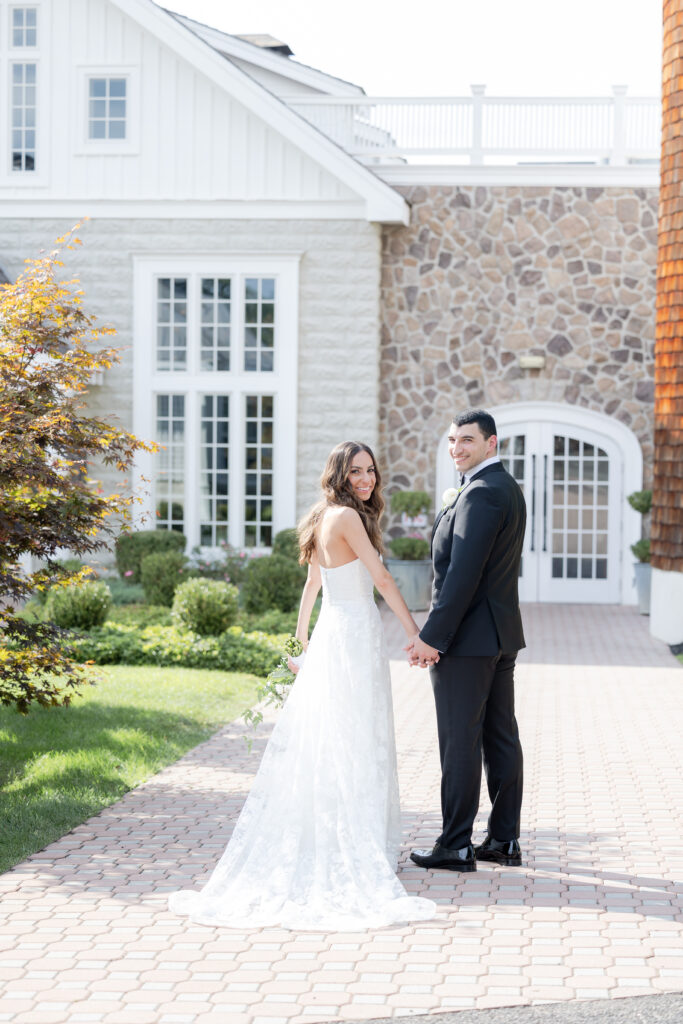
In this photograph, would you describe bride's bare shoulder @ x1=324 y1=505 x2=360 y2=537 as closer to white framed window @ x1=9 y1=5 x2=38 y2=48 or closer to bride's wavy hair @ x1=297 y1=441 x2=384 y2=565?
bride's wavy hair @ x1=297 y1=441 x2=384 y2=565

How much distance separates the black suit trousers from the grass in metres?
1.92

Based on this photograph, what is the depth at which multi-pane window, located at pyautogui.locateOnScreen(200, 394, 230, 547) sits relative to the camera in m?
16.5

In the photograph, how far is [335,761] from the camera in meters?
5.38

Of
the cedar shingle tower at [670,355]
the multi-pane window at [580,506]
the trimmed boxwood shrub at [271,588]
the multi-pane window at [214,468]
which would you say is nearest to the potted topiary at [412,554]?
the multi-pane window at [580,506]

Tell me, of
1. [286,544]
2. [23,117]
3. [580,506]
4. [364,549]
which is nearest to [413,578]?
[286,544]

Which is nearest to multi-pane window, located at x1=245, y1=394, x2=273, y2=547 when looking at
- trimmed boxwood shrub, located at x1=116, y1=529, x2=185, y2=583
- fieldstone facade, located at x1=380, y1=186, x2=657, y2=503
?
trimmed boxwood shrub, located at x1=116, y1=529, x2=185, y2=583

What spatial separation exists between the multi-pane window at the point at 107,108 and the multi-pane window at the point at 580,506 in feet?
22.7

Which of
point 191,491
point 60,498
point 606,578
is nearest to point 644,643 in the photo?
point 606,578

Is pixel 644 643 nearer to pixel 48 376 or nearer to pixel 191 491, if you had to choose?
pixel 191 491

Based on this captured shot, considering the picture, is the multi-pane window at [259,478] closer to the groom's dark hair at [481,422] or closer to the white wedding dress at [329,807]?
the white wedding dress at [329,807]

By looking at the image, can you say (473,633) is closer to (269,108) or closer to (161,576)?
(161,576)

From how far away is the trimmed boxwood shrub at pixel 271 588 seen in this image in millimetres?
13797

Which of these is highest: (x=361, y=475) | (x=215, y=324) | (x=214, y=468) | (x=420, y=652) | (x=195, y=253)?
(x=195, y=253)

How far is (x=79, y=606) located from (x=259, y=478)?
4860 millimetres
